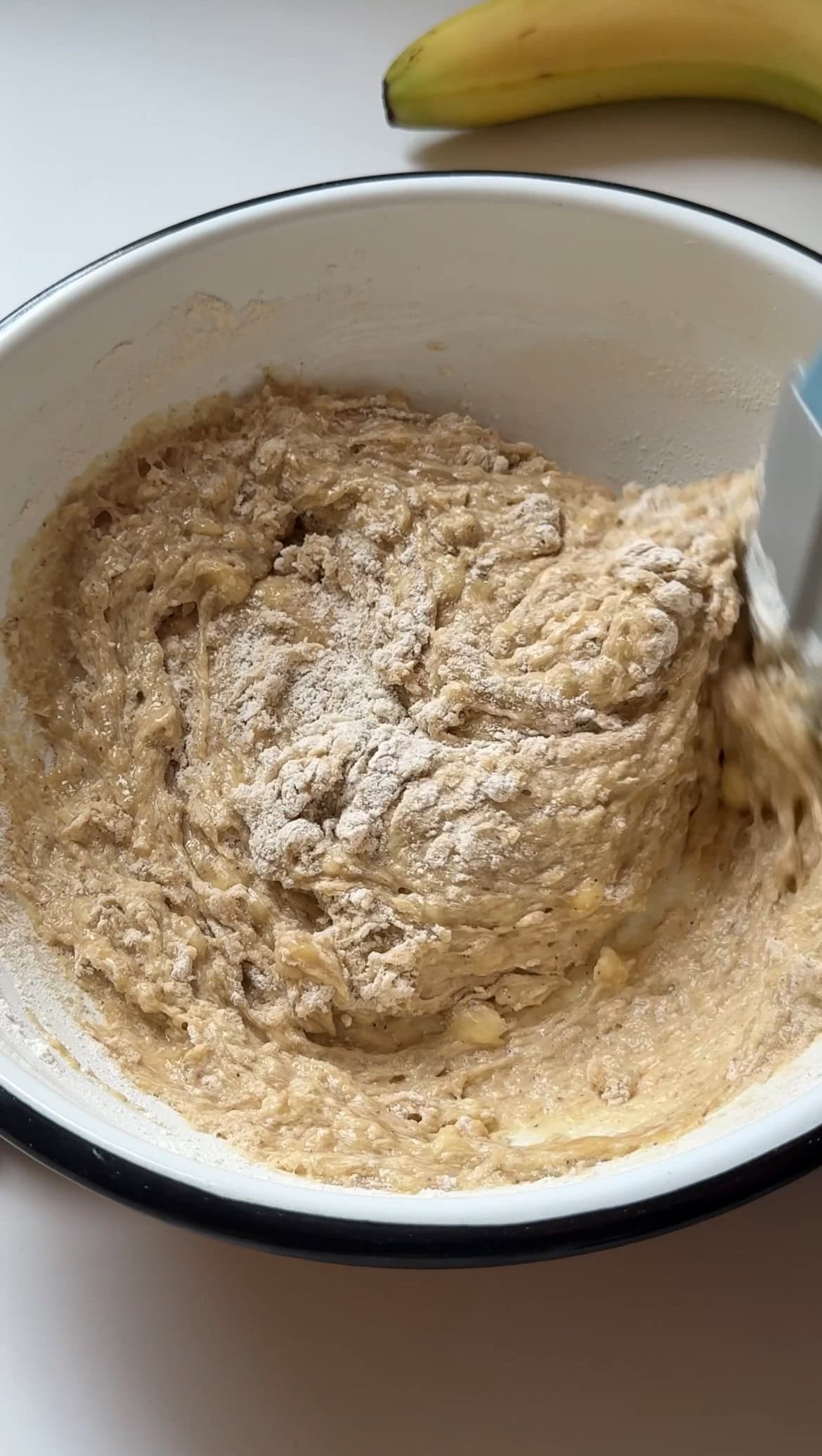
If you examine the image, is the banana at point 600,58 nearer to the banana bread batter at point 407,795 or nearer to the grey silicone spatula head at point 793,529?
the banana bread batter at point 407,795

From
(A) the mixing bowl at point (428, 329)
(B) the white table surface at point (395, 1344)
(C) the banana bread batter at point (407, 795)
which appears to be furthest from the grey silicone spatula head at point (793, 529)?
(B) the white table surface at point (395, 1344)

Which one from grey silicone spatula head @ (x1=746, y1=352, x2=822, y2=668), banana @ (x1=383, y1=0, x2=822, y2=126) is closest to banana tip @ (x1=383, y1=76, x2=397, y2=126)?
banana @ (x1=383, y1=0, x2=822, y2=126)

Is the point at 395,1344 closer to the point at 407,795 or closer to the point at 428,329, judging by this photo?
the point at 407,795

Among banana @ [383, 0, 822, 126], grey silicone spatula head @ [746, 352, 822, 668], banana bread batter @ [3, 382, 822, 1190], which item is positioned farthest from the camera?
banana @ [383, 0, 822, 126]

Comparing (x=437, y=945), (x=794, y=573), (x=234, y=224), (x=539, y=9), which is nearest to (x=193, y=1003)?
(x=437, y=945)

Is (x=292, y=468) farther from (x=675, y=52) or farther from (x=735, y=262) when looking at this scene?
(x=675, y=52)

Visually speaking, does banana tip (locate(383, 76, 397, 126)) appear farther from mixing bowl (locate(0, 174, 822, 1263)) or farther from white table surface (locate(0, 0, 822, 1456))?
white table surface (locate(0, 0, 822, 1456))

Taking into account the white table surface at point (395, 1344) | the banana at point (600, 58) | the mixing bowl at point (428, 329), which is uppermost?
the banana at point (600, 58)
